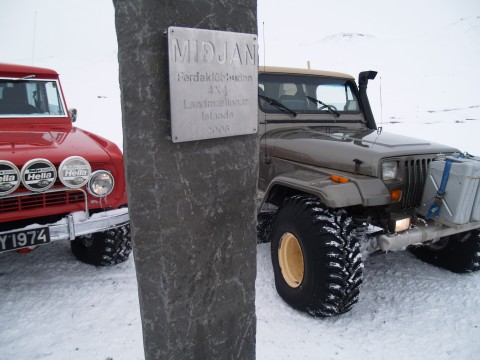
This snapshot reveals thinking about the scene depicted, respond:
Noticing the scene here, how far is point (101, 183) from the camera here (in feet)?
10.1

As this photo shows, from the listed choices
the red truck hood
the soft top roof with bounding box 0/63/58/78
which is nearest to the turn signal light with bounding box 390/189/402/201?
the red truck hood

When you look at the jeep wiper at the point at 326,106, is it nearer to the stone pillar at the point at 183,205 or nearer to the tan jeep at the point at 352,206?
the tan jeep at the point at 352,206

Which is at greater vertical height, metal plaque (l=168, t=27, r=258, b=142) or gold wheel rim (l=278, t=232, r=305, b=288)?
metal plaque (l=168, t=27, r=258, b=142)

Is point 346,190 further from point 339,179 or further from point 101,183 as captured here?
point 101,183

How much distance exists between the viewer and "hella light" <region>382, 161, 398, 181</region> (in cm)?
280

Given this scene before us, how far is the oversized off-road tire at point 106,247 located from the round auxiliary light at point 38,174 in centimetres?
86

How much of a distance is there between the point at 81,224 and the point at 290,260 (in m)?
1.70

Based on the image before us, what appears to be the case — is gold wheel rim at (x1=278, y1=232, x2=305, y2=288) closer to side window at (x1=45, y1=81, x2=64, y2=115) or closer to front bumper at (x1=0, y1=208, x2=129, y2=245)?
front bumper at (x1=0, y1=208, x2=129, y2=245)

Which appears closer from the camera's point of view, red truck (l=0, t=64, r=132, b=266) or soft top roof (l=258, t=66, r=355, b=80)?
red truck (l=0, t=64, r=132, b=266)

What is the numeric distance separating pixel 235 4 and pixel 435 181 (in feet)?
6.49

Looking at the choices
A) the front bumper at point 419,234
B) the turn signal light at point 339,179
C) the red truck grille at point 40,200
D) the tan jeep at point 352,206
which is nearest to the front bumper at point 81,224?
the red truck grille at point 40,200

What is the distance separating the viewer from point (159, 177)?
1.45 m

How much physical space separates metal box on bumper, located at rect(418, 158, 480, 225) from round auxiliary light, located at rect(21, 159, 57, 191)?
2.75m

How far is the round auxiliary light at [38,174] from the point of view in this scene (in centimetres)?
270
